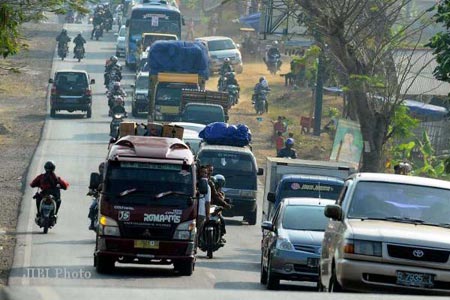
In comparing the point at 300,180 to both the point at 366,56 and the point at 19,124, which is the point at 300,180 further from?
the point at 19,124

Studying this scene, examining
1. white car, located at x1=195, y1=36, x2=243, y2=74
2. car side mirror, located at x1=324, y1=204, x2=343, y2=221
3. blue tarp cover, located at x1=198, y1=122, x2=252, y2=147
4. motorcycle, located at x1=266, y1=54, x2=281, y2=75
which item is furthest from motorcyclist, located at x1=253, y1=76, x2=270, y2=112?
car side mirror, located at x1=324, y1=204, x2=343, y2=221

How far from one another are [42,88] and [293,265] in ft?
157

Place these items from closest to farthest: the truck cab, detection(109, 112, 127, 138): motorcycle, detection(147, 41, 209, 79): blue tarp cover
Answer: the truck cab, detection(109, 112, 127, 138): motorcycle, detection(147, 41, 209, 79): blue tarp cover

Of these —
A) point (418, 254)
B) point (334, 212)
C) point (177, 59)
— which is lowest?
point (177, 59)

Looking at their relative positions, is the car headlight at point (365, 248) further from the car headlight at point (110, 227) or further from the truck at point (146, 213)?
the car headlight at point (110, 227)

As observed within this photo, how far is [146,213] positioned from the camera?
2119 cm

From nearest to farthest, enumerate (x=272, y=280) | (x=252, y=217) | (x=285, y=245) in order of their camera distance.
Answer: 1. (x=272, y=280)
2. (x=285, y=245)
3. (x=252, y=217)

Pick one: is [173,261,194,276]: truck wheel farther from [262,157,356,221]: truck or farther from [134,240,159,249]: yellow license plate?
[262,157,356,221]: truck

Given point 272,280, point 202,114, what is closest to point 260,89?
point 202,114

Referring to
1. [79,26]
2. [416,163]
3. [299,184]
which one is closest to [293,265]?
[299,184]

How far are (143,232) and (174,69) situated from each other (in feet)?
104

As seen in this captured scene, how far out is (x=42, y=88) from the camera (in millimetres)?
66812

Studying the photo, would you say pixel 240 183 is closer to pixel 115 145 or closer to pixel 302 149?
pixel 115 145

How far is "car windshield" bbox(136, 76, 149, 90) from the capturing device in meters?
56.2
